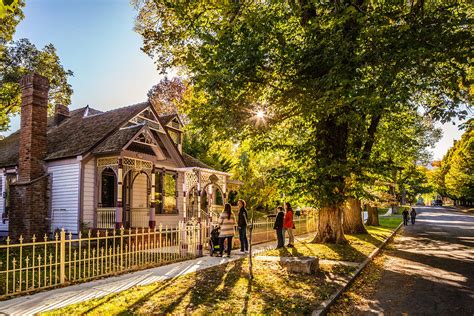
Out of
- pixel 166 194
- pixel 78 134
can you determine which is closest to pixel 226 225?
pixel 166 194

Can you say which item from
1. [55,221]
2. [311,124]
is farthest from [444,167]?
[55,221]

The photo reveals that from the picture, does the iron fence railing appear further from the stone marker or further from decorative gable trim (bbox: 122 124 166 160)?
decorative gable trim (bbox: 122 124 166 160)

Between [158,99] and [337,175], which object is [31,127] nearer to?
[337,175]

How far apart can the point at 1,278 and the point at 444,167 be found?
9620 cm

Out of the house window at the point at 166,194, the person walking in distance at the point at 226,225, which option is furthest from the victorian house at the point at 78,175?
the person walking in distance at the point at 226,225

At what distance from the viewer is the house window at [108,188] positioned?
1838 cm

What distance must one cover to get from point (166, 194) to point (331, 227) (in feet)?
36.5

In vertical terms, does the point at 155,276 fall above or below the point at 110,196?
below

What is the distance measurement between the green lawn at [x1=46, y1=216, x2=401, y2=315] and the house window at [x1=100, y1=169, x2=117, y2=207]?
33.8 ft

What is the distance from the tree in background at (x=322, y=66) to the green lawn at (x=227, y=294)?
4896 mm

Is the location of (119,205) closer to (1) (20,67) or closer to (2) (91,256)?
(2) (91,256)

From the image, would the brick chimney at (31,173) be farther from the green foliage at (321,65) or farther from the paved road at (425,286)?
the paved road at (425,286)

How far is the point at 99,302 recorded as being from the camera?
6.70 meters

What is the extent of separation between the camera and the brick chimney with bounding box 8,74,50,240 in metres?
16.2
